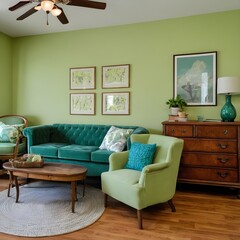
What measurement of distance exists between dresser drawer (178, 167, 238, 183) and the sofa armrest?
2.40m

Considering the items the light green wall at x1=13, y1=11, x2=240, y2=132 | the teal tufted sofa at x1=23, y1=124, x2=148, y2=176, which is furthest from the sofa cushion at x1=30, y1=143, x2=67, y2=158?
the light green wall at x1=13, y1=11, x2=240, y2=132

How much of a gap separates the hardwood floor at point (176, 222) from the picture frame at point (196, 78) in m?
1.52

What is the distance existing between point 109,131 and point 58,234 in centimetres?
192

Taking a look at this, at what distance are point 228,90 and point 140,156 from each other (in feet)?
4.99

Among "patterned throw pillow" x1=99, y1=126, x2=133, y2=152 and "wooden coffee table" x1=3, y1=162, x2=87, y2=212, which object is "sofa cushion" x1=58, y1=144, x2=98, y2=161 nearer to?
"patterned throw pillow" x1=99, y1=126, x2=133, y2=152

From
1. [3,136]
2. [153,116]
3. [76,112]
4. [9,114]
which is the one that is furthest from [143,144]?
[9,114]

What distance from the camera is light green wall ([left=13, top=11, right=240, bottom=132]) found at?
3.61 meters

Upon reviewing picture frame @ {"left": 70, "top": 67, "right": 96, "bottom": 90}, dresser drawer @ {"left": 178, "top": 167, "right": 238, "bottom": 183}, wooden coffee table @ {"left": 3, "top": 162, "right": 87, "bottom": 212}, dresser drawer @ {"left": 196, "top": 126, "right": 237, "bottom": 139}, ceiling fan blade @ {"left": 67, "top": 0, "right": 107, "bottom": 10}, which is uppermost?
ceiling fan blade @ {"left": 67, "top": 0, "right": 107, "bottom": 10}

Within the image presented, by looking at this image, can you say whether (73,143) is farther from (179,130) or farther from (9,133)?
(179,130)

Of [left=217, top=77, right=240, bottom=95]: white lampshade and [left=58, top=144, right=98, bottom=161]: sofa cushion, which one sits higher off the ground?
[left=217, top=77, right=240, bottom=95]: white lampshade

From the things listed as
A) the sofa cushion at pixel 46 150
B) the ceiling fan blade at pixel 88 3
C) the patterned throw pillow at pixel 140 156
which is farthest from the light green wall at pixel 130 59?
the ceiling fan blade at pixel 88 3

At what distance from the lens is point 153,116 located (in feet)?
13.0

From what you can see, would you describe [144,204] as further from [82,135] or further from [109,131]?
[82,135]

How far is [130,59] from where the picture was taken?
13.4 ft
